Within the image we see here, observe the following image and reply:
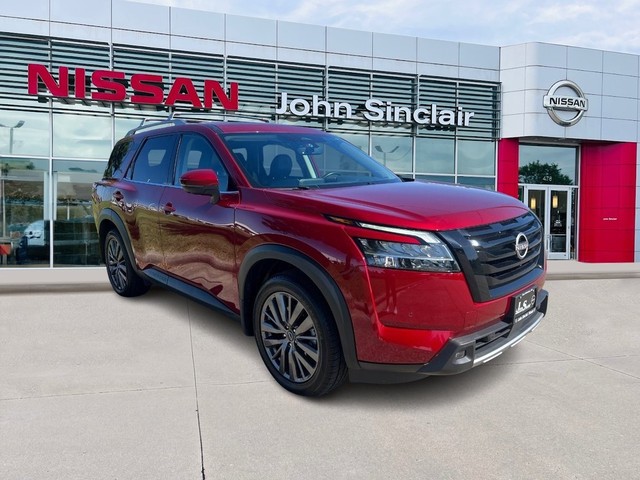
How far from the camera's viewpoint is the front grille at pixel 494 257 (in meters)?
2.82

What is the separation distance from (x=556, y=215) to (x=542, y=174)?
56.2 inches

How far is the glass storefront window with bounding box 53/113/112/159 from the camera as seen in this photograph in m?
11.9

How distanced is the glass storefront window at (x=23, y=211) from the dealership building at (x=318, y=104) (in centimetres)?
3

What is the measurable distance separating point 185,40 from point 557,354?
11287mm

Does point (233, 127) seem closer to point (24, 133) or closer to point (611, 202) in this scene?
point (24, 133)

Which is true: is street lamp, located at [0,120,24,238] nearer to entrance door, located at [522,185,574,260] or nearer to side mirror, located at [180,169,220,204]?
side mirror, located at [180,169,220,204]

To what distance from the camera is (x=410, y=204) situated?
3066mm

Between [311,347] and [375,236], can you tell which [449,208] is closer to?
[375,236]

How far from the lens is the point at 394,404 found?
3.22 meters

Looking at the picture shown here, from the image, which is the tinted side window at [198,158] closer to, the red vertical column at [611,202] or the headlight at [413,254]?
the headlight at [413,254]

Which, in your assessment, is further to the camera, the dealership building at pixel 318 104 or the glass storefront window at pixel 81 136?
the glass storefront window at pixel 81 136

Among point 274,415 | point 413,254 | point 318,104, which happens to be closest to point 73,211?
point 318,104

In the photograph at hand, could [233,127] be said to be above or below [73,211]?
above

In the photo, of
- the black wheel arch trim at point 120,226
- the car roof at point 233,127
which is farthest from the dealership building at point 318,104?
the car roof at point 233,127
